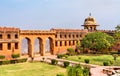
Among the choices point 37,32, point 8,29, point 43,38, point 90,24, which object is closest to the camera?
point 8,29

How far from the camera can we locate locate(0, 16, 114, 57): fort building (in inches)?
2023

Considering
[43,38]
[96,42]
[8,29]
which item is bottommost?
[96,42]

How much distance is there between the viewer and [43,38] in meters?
57.6

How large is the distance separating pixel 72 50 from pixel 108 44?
301 inches

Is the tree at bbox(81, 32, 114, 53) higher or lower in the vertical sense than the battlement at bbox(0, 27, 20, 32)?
lower

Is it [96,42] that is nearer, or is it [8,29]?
[8,29]

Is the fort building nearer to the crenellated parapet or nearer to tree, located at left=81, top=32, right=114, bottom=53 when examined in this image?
the crenellated parapet

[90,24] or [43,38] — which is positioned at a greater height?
[90,24]

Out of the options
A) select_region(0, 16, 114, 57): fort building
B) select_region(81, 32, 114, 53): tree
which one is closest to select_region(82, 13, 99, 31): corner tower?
select_region(0, 16, 114, 57): fort building

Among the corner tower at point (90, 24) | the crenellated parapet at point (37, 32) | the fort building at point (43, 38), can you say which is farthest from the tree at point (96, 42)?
the corner tower at point (90, 24)

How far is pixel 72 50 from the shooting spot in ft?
194

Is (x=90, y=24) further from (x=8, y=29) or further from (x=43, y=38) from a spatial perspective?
(x=8, y=29)

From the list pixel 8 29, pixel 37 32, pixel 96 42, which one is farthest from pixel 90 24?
pixel 8 29

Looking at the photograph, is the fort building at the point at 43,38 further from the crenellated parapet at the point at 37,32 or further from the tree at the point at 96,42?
the tree at the point at 96,42
